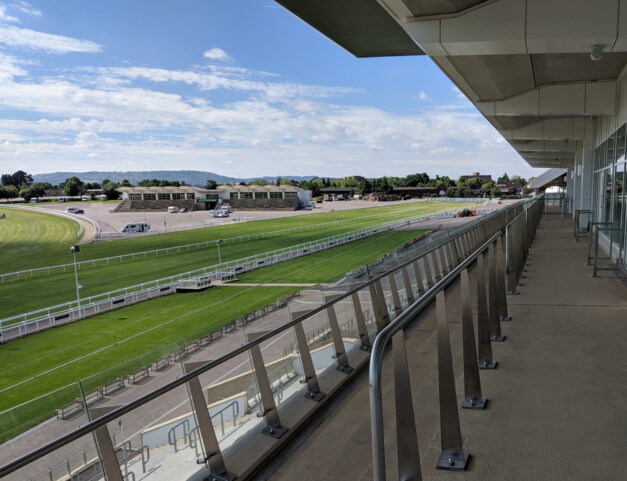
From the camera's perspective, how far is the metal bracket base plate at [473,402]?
3.44 m

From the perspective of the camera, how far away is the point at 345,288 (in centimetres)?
512

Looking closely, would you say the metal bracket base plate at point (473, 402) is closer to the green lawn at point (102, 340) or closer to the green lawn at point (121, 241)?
the green lawn at point (102, 340)

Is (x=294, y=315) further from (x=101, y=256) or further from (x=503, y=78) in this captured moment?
(x=101, y=256)

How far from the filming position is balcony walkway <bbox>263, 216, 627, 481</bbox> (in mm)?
2766

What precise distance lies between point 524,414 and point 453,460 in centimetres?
84

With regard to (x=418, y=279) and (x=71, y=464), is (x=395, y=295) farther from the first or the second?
(x=71, y=464)

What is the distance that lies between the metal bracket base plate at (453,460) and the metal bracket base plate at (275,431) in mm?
1019

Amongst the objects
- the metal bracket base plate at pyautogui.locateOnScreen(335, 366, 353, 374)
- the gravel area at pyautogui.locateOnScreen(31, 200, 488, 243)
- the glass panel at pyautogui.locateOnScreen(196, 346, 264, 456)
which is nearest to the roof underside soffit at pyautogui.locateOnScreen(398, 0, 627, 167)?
the metal bracket base plate at pyautogui.locateOnScreen(335, 366, 353, 374)

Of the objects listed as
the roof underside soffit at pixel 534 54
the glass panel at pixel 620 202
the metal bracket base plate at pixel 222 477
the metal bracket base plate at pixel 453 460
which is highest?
the roof underside soffit at pixel 534 54

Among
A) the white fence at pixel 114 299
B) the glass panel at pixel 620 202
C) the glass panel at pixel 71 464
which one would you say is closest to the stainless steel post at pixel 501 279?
the glass panel at pixel 71 464

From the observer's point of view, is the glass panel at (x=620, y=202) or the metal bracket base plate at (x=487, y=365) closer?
the metal bracket base plate at (x=487, y=365)

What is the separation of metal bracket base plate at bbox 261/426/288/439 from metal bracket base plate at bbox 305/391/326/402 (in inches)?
19.8

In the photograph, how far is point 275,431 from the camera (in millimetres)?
3365

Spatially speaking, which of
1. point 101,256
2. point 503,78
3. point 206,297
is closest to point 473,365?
point 503,78
